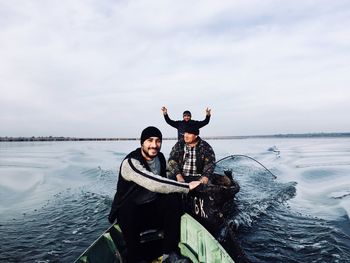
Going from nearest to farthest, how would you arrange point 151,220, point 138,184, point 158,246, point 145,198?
point 138,184 → point 145,198 → point 151,220 → point 158,246

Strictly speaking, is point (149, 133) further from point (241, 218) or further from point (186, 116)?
point (241, 218)

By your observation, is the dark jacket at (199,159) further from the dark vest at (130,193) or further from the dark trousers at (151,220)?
the dark vest at (130,193)

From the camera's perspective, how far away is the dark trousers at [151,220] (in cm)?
428

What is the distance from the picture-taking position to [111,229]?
16.4 ft

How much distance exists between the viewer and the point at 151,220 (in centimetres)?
483

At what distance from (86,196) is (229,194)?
8386 millimetres

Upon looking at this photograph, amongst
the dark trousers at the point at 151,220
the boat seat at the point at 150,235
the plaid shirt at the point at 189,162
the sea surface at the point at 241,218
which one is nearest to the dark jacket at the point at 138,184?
the dark trousers at the point at 151,220

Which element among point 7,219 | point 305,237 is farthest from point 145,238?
point 7,219

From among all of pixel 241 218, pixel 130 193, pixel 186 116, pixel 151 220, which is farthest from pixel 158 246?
pixel 186 116

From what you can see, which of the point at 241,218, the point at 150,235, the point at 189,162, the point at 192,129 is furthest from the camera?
the point at 241,218

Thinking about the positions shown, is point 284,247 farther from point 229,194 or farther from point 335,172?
point 335,172

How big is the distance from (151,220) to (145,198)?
563 mm

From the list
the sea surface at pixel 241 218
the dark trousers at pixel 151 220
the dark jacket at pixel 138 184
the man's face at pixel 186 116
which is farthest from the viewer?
the man's face at pixel 186 116

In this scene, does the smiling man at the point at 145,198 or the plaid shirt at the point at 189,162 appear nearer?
the smiling man at the point at 145,198
